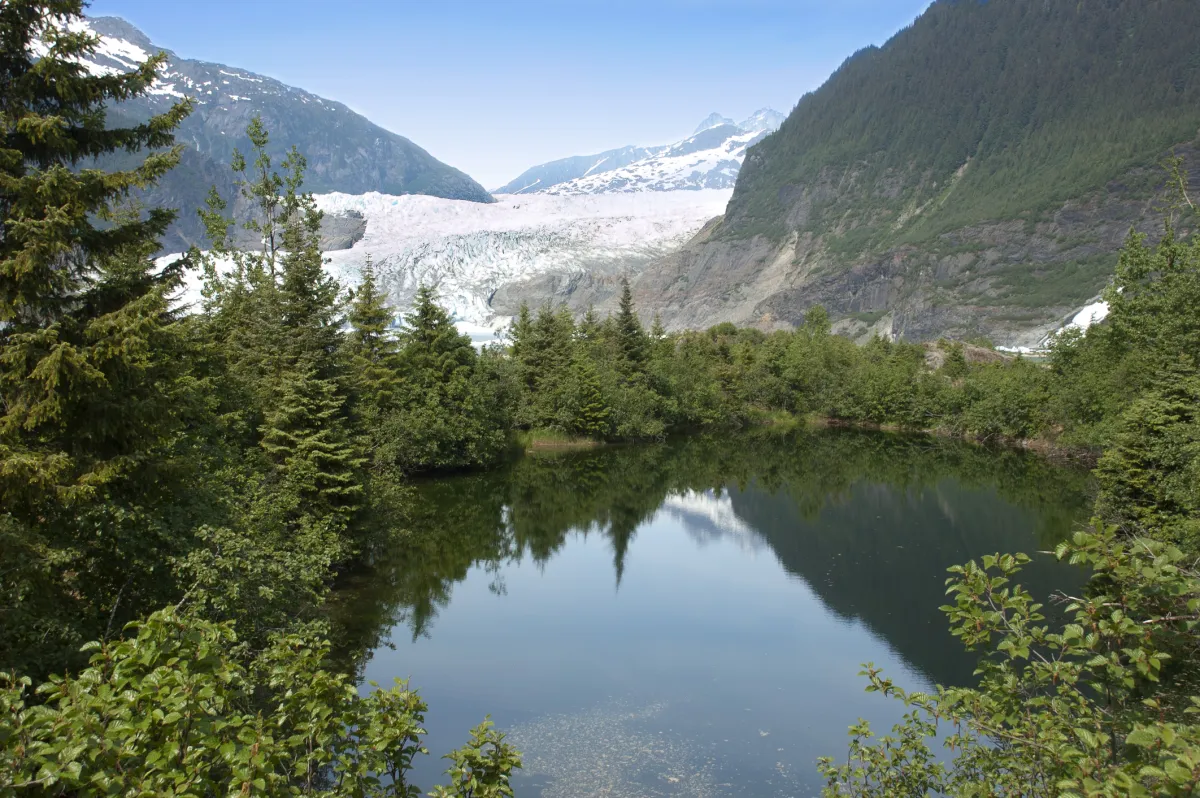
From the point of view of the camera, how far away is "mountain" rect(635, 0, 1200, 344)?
356 feet

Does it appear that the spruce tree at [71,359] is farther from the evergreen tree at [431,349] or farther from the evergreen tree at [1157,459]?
the evergreen tree at [431,349]

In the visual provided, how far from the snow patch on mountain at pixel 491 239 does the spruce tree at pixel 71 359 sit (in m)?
102

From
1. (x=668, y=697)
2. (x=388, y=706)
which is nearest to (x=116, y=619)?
(x=388, y=706)

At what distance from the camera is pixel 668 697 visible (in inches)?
564

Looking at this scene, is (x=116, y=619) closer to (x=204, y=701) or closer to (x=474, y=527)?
(x=204, y=701)

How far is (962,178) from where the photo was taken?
14088 centimetres

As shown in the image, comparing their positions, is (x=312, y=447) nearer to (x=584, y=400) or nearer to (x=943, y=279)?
(x=584, y=400)

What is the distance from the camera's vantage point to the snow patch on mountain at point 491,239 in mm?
132625

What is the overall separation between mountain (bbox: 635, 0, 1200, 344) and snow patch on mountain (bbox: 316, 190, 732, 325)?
12.9 metres

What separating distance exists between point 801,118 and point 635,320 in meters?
149

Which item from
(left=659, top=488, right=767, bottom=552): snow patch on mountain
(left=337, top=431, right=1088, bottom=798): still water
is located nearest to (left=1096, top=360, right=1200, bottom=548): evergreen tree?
(left=337, top=431, right=1088, bottom=798): still water

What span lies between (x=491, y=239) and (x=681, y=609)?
405ft

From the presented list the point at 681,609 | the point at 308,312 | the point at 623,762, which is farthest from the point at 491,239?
the point at 623,762

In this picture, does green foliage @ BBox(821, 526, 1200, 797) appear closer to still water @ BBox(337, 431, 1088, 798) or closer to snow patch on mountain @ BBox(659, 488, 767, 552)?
still water @ BBox(337, 431, 1088, 798)
